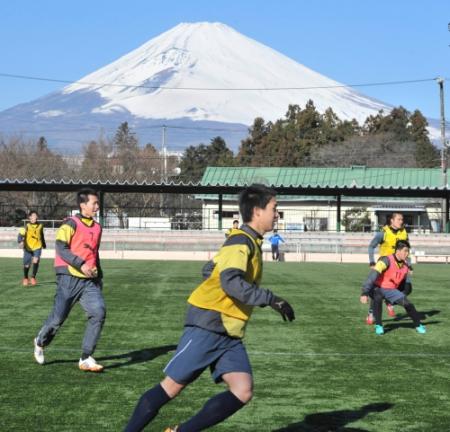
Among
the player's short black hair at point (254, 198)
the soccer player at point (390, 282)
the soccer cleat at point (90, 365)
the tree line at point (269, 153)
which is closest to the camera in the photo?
the player's short black hair at point (254, 198)

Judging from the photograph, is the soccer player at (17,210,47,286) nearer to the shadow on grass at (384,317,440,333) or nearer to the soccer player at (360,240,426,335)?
the shadow on grass at (384,317,440,333)

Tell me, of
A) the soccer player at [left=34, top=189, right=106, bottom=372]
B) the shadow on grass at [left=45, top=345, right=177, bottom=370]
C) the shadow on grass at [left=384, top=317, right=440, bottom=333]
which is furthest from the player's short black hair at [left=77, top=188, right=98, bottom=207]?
the shadow on grass at [left=384, top=317, right=440, bottom=333]

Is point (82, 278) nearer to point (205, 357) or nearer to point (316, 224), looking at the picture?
point (205, 357)

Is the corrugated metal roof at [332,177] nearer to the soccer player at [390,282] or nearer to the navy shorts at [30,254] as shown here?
the navy shorts at [30,254]

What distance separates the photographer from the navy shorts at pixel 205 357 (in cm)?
584

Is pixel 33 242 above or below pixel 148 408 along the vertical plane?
above

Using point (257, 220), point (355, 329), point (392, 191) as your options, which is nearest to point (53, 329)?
point (257, 220)

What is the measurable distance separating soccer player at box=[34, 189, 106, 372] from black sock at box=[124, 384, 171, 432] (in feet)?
12.0

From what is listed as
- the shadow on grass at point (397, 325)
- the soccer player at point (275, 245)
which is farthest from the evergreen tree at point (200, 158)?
the shadow on grass at point (397, 325)

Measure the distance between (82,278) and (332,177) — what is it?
6827cm

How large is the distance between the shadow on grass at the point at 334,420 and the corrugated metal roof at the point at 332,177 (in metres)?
66.3

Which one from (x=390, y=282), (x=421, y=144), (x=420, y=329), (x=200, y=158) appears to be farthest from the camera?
(x=200, y=158)

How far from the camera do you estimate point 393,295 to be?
12.8 meters

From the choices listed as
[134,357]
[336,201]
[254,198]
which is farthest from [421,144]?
[254,198]
